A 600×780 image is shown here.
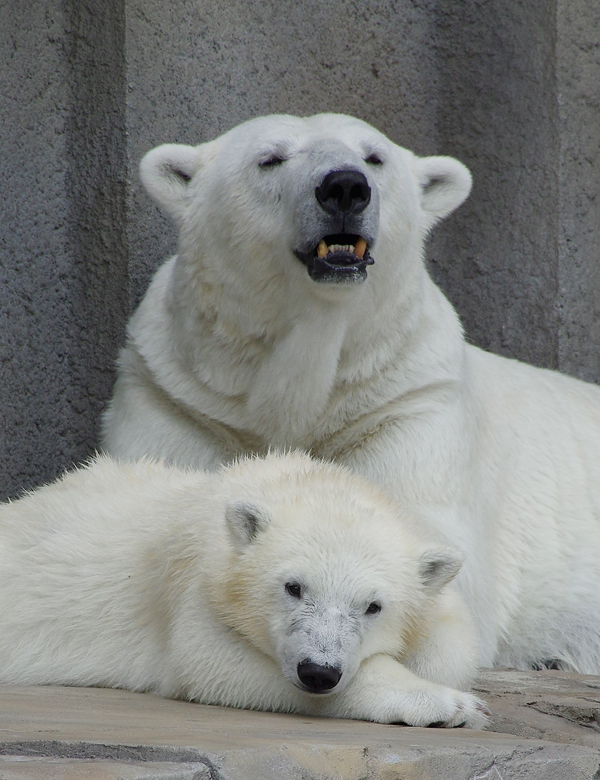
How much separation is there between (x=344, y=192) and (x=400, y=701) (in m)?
1.35

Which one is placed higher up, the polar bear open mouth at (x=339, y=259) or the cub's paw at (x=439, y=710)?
the polar bear open mouth at (x=339, y=259)

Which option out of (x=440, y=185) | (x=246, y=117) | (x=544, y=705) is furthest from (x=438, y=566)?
(x=246, y=117)

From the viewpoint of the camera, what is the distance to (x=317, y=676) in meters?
2.10

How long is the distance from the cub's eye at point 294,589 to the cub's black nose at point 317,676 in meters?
0.16

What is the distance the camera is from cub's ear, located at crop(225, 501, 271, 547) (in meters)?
2.36

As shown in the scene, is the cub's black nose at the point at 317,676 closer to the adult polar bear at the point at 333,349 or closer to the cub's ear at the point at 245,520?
the cub's ear at the point at 245,520

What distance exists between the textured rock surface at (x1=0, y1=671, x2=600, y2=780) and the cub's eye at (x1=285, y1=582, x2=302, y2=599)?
0.23 m

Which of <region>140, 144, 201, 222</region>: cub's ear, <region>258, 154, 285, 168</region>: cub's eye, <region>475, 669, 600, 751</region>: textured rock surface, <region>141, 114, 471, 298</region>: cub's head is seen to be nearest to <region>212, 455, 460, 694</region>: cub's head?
<region>475, 669, 600, 751</region>: textured rock surface

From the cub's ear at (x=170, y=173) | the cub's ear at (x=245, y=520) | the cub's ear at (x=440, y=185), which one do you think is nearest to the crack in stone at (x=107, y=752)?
the cub's ear at (x=245, y=520)

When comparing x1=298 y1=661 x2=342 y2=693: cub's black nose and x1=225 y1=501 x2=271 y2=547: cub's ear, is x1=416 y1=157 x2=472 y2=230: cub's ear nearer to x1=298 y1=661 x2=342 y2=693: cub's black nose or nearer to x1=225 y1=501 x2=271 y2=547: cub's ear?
x1=225 y1=501 x2=271 y2=547: cub's ear

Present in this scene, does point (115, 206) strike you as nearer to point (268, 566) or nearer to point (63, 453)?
point (63, 453)

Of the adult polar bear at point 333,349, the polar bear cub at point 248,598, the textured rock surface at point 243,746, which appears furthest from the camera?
the adult polar bear at point 333,349

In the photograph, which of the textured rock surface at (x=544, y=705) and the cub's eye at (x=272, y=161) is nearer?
the textured rock surface at (x=544, y=705)

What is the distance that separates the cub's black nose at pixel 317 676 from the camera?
6.88ft
